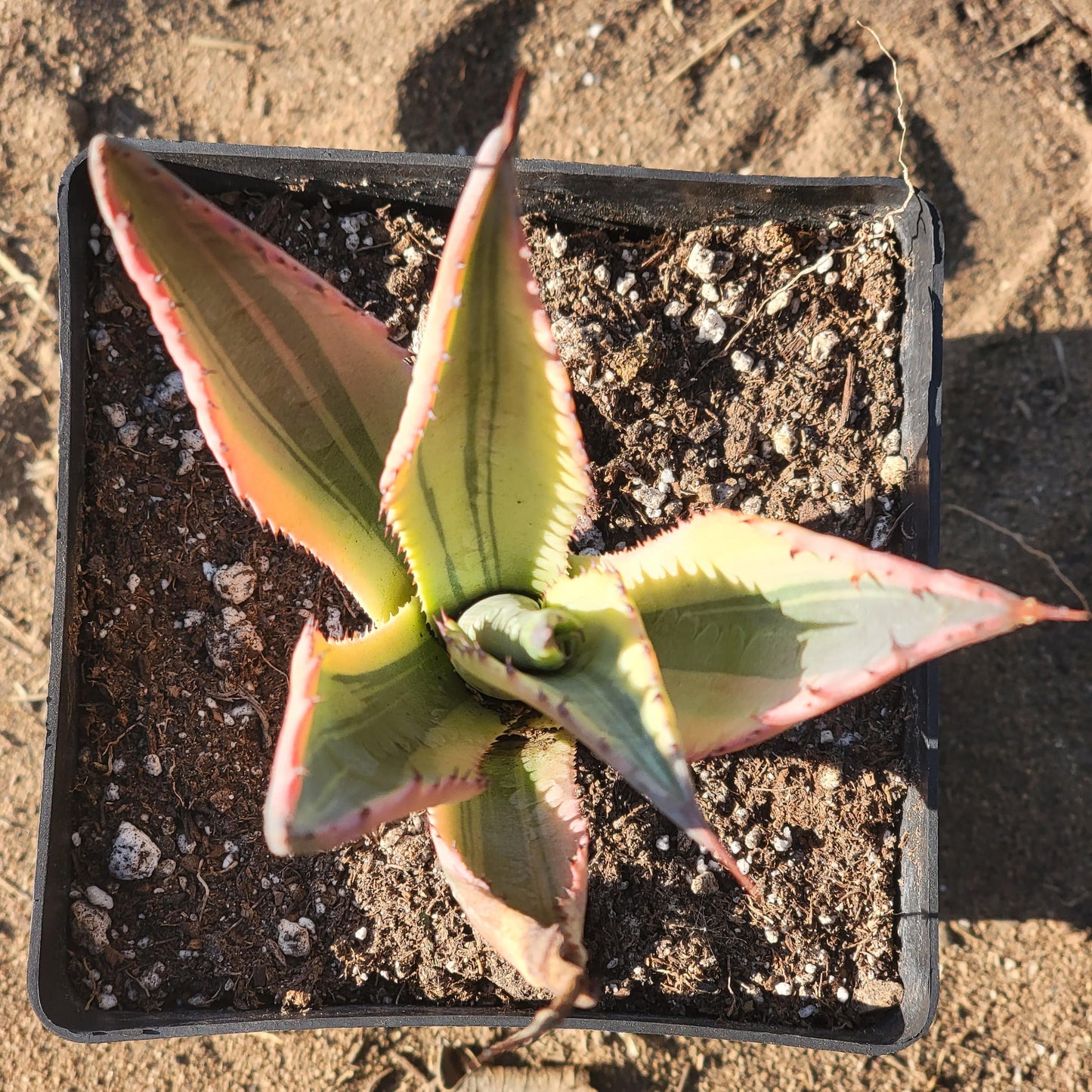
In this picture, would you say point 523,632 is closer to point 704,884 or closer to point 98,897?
point 704,884

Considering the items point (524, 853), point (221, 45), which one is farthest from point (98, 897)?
point (221, 45)

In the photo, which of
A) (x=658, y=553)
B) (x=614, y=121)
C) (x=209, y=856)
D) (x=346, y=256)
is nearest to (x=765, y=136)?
(x=614, y=121)

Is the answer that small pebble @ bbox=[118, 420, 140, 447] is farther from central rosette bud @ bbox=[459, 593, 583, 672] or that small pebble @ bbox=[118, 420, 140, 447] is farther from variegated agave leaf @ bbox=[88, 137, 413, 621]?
central rosette bud @ bbox=[459, 593, 583, 672]

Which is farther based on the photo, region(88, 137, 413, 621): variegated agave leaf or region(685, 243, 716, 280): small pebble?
region(685, 243, 716, 280): small pebble

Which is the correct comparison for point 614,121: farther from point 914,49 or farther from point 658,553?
point 658,553

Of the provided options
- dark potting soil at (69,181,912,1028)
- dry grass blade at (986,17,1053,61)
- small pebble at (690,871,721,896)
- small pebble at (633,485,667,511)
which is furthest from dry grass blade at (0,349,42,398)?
dry grass blade at (986,17,1053,61)
